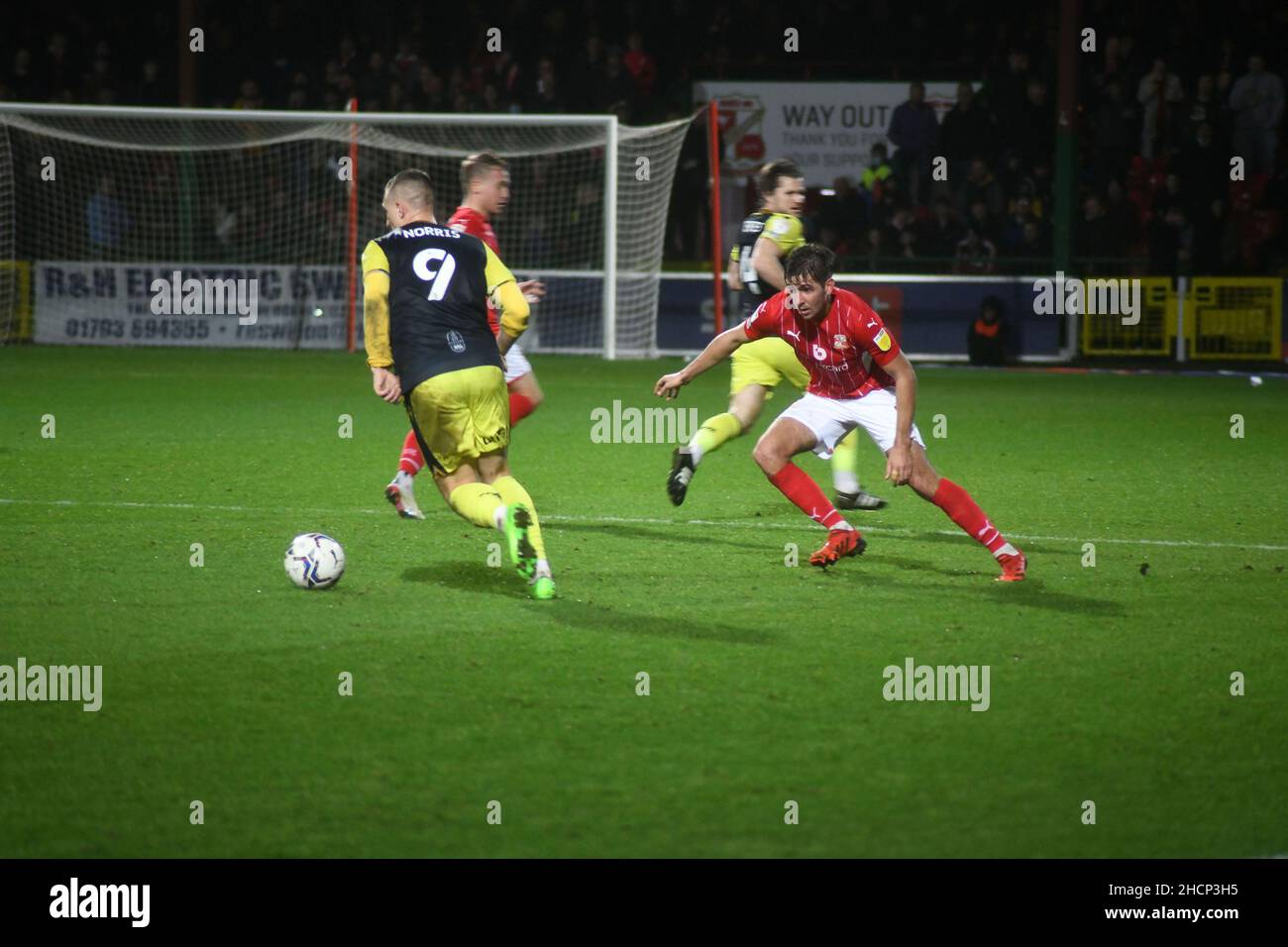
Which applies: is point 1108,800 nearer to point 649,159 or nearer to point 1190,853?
point 1190,853

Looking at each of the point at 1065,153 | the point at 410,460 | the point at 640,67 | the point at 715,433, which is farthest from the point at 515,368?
the point at 640,67

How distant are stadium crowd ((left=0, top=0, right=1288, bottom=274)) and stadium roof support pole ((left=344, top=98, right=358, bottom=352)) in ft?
9.89

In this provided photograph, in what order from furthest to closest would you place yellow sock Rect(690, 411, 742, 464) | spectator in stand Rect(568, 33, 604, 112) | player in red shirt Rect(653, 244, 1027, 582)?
spectator in stand Rect(568, 33, 604, 112), yellow sock Rect(690, 411, 742, 464), player in red shirt Rect(653, 244, 1027, 582)

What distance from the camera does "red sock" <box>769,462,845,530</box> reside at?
8.12 meters

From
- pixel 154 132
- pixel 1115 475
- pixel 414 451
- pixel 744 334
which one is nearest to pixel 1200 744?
pixel 744 334

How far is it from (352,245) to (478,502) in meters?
15.6

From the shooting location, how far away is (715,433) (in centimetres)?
892

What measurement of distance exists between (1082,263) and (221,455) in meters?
13.4

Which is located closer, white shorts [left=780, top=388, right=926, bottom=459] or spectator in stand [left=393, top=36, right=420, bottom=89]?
white shorts [left=780, top=388, right=926, bottom=459]

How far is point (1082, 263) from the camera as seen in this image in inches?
861
